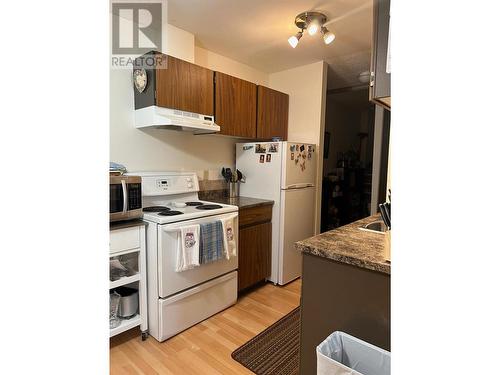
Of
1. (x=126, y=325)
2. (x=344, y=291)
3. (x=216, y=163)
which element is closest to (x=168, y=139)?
(x=216, y=163)

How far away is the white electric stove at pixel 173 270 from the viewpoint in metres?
1.95

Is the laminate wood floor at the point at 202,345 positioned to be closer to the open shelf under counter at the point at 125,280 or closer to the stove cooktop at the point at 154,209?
the open shelf under counter at the point at 125,280

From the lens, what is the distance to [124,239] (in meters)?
1.85

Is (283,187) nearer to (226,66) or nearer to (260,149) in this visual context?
(260,149)

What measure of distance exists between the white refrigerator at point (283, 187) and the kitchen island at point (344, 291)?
1490 millimetres

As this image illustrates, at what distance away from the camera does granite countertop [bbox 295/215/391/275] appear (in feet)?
3.50

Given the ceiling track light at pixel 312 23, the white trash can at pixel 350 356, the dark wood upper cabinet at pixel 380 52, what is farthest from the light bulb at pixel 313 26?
the white trash can at pixel 350 356

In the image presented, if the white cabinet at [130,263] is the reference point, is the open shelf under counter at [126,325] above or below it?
below

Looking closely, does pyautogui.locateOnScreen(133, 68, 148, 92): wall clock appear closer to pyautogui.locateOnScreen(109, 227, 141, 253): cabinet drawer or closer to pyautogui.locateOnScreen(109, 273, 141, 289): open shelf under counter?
pyautogui.locateOnScreen(109, 227, 141, 253): cabinet drawer

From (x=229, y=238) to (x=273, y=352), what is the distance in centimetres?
88

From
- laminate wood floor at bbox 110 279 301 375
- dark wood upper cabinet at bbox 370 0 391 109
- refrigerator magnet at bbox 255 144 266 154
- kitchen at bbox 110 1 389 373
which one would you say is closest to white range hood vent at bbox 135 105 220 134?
kitchen at bbox 110 1 389 373

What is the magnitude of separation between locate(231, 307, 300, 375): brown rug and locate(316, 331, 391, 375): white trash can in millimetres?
820
